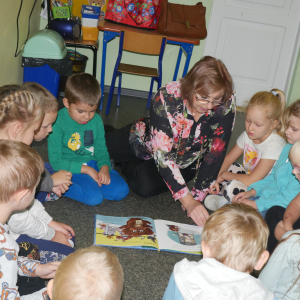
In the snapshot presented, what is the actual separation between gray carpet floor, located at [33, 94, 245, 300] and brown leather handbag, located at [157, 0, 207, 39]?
1569 mm

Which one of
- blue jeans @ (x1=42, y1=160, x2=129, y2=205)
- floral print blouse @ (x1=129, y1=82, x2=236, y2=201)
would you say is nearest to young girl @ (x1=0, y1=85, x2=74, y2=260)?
blue jeans @ (x1=42, y1=160, x2=129, y2=205)

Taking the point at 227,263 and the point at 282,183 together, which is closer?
the point at 227,263

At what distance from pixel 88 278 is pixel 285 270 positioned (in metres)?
0.68

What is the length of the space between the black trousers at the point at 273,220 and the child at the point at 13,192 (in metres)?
0.94

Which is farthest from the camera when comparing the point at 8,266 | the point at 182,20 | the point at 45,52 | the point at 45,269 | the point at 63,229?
the point at 182,20

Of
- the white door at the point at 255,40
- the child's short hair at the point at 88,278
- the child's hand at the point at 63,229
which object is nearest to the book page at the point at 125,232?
the child's hand at the point at 63,229

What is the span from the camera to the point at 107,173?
1829mm

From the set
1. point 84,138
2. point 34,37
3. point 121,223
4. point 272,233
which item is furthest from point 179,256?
point 34,37

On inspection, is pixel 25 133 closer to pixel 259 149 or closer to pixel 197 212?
pixel 197 212

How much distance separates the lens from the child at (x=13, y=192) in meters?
0.83

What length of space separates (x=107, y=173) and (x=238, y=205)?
3.35ft

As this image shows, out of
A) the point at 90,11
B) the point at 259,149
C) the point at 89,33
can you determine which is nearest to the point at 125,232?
the point at 259,149

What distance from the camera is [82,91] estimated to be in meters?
1.66

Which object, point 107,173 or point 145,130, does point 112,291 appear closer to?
point 107,173
